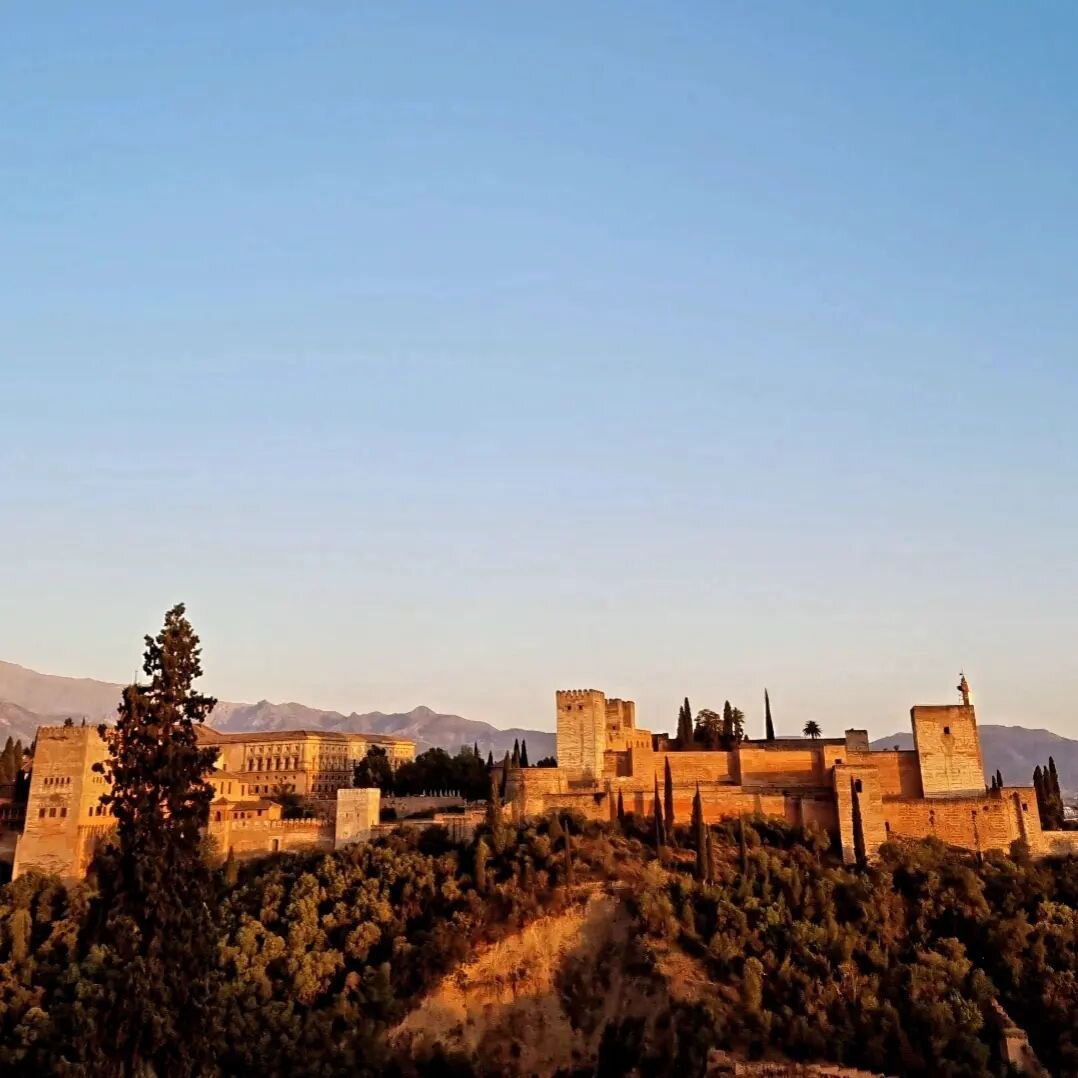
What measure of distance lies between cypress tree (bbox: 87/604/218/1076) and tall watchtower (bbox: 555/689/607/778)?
34.3 m

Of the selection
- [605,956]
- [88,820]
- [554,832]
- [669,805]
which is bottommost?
[605,956]

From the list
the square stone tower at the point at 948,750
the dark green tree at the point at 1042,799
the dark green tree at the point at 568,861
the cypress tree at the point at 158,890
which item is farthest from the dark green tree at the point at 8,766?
the dark green tree at the point at 1042,799

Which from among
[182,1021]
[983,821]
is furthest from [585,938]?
[182,1021]

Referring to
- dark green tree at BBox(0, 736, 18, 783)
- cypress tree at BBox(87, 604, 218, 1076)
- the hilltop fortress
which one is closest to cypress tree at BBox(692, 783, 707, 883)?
the hilltop fortress

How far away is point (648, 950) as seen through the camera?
41.1m

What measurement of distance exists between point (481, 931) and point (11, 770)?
1123 inches

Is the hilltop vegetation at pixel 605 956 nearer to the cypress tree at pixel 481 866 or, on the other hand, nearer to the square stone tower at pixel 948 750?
the cypress tree at pixel 481 866

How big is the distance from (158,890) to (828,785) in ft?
117

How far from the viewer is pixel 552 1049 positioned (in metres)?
40.3

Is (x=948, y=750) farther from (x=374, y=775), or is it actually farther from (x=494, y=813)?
(x=374, y=775)

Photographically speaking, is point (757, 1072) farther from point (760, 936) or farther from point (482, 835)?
point (482, 835)

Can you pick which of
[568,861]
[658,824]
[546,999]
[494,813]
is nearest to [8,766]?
[494,813]

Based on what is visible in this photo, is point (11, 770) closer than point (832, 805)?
No

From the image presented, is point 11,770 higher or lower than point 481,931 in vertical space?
higher
